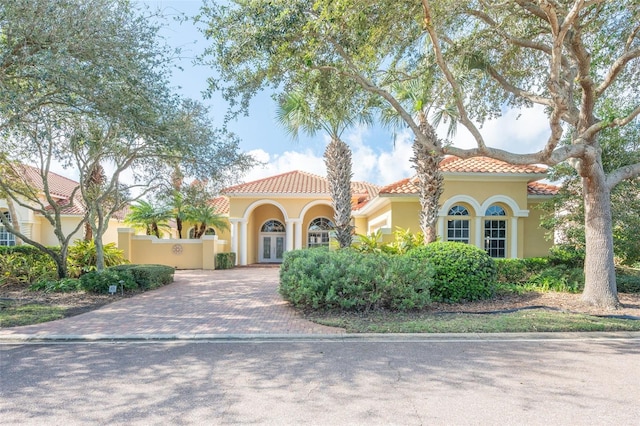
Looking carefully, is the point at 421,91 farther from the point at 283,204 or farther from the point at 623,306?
the point at 283,204

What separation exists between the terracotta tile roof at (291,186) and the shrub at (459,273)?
12720mm

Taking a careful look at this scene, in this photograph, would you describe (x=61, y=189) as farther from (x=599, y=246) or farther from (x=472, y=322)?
(x=599, y=246)

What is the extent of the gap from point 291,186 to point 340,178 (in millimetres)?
9087

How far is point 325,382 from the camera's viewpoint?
15.7 ft

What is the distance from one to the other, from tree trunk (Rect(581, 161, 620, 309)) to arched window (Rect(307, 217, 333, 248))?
17523 millimetres


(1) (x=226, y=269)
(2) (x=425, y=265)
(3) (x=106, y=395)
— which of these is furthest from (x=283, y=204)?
(3) (x=106, y=395)

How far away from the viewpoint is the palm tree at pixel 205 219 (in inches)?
880

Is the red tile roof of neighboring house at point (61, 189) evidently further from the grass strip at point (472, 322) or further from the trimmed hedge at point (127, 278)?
the grass strip at point (472, 322)

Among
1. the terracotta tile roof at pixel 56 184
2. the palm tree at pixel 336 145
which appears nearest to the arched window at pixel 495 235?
the palm tree at pixel 336 145

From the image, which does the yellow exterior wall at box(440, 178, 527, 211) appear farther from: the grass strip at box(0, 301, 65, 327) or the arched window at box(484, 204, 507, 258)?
the grass strip at box(0, 301, 65, 327)

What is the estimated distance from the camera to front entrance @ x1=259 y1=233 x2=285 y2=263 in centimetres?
2641

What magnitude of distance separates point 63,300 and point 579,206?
55.0 ft

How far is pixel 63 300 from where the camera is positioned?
10.8 meters

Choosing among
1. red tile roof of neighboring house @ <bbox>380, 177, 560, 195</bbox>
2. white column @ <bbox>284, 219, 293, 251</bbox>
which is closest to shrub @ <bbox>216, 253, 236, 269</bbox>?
white column @ <bbox>284, 219, 293, 251</bbox>
